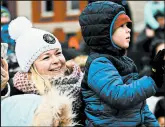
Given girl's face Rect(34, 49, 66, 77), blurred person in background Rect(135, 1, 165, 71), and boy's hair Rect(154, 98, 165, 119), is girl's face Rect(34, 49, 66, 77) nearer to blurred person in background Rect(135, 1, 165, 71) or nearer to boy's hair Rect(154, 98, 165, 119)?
boy's hair Rect(154, 98, 165, 119)

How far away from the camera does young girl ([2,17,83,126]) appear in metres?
2.92

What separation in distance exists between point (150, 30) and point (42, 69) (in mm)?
5316

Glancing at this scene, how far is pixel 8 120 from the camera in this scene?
2.13m

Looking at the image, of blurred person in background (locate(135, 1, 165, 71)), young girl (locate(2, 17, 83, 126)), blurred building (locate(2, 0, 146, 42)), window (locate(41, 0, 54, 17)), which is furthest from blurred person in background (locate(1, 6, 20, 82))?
window (locate(41, 0, 54, 17))

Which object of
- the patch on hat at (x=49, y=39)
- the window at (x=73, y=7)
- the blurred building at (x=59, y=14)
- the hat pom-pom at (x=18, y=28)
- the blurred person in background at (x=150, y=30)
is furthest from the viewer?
the window at (x=73, y=7)

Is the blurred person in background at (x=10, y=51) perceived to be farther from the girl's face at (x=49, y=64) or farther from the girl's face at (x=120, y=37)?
the girl's face at (x=120, y=37)

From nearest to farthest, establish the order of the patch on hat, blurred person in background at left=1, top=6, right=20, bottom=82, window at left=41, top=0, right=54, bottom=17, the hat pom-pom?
the patch on hat
the hat pom-pom
blurred person in background at left=1, top=6, right=20, bottom=82
window at left=41, top=0, right=54, bottom=17

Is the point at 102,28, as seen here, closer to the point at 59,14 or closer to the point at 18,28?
the point at 18,28

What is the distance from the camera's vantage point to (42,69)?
9.84 feet

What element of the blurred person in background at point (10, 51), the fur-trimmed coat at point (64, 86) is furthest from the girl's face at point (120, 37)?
the blurred person in background at point (10, 51)

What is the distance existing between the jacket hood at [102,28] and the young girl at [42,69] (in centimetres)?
27

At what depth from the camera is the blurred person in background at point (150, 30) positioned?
7.75 m

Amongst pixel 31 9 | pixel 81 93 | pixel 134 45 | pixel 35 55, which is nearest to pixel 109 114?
pixel 81 93

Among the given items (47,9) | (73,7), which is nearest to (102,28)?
(47,9)
